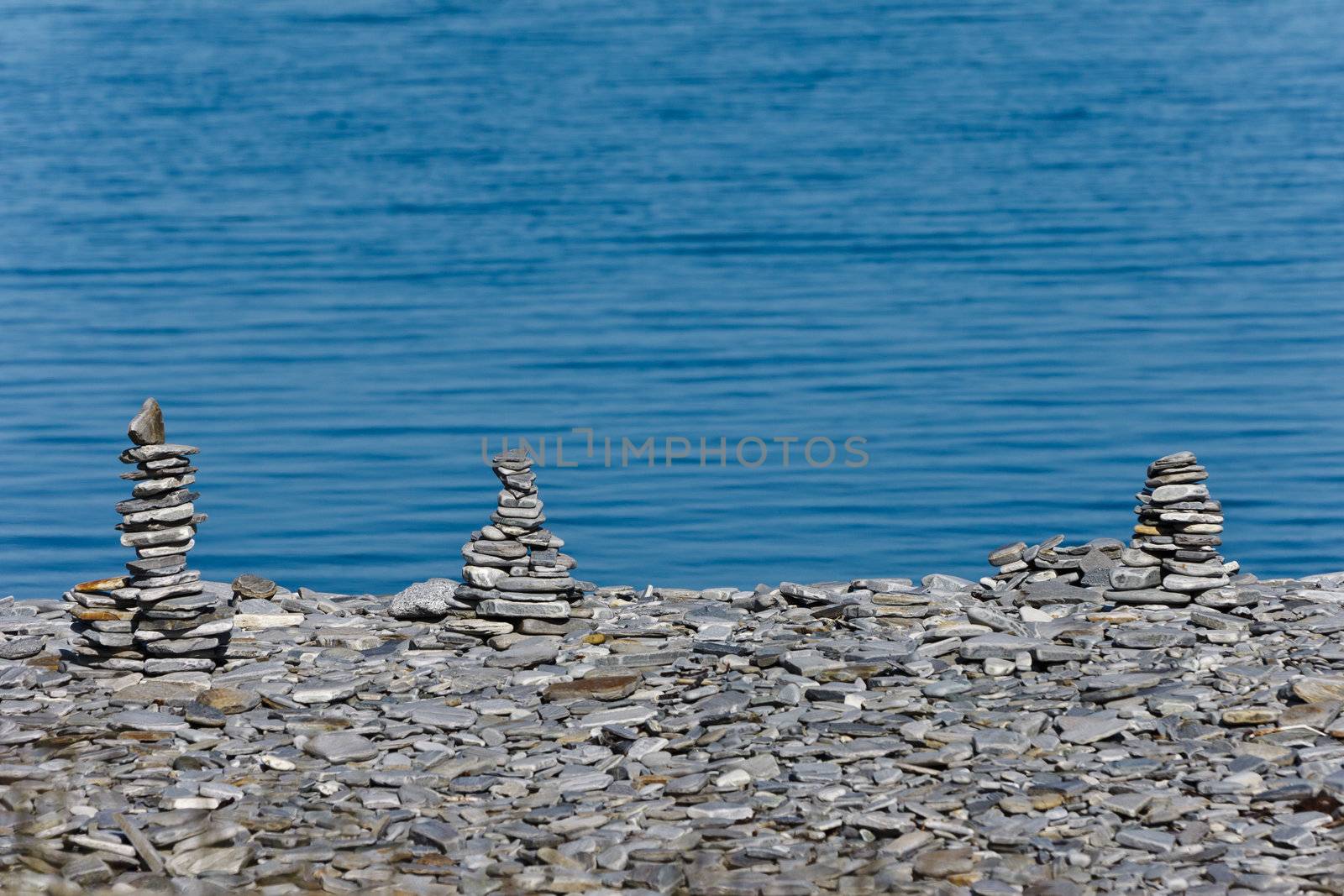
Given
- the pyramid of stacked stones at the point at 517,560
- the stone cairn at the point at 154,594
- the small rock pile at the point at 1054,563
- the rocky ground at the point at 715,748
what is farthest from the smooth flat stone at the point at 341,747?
the small rock pile at the point at 1054,563

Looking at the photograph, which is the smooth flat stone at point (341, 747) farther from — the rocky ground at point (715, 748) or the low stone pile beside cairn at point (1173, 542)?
the low stone pile beside cairn at point (1173, 542)

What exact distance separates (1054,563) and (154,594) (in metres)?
10.3

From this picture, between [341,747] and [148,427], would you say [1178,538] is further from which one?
[148,427]

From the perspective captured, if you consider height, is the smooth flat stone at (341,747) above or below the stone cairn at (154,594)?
below

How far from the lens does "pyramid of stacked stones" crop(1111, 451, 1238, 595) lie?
61.6 feet

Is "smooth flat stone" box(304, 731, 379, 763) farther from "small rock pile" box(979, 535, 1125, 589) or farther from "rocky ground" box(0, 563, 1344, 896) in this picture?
"small rock pile" box(979, 535, 1125, 589)

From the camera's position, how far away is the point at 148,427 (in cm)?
1711

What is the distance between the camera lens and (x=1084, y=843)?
12727mm

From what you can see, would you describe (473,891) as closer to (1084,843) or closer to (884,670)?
(1084,843)

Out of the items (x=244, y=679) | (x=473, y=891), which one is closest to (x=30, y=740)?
(x=244, y=679)

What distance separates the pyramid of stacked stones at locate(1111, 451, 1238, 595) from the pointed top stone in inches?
418

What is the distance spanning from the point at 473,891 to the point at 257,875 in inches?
66.7

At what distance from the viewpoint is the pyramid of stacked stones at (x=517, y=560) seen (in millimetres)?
18297

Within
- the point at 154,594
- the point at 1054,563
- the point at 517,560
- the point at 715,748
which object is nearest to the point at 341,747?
the point at 154,594
